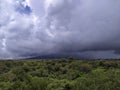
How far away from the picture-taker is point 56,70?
75938 millimetres

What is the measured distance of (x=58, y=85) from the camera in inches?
1676

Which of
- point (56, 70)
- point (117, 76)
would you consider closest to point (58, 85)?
point (117, 76)

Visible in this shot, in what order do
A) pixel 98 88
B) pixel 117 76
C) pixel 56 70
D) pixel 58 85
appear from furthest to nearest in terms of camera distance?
pixel 56 70 → pixel 58 85 → pixel 117 76 → pixel 98 88

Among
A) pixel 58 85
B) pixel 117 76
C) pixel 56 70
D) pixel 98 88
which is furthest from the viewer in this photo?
pixel 56 70

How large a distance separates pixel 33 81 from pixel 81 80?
7320mm

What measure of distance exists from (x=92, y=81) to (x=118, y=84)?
11.8 ft

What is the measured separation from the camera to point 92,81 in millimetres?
38531

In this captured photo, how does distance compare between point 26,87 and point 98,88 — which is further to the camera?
point 26,87

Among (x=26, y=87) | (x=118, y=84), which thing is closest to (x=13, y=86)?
(x=26, y=87)

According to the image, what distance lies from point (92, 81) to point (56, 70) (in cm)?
3786

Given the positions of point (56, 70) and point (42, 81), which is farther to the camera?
point (56, 70)

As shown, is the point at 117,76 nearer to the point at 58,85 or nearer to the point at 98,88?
the point at 98,88

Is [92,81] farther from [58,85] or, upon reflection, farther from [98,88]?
[58,85]

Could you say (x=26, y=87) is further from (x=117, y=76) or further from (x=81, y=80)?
(x=117, y=76)
